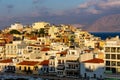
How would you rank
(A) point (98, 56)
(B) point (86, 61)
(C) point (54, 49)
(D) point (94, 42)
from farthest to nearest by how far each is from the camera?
1. (D) point (94, 42)
2. (C) point (54, 49)
3. (A) point (98, 56)
4. (B) point (86, 61)

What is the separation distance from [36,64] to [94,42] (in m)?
34.2

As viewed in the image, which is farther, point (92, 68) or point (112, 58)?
point (92, 68)

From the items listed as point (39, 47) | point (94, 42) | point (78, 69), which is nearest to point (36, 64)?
point (78, 69)

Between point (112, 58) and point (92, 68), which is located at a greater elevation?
point (112, 58)

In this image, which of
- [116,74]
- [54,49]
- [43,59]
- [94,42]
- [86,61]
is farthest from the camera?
[94,42]

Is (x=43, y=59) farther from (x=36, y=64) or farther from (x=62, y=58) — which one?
(x=62, y=58)

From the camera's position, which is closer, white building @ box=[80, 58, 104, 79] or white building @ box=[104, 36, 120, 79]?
white building @ box=[104, 36, 120, 79]

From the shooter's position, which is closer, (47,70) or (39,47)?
(47,70)

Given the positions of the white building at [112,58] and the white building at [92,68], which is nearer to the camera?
the white building at [112,58]

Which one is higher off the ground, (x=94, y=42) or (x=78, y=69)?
(x=94, y=42)

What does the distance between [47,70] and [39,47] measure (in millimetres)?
16372

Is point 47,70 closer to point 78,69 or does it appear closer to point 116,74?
point 78,69

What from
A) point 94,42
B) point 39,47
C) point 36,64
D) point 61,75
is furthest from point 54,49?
point 94,42

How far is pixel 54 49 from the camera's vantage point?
7831 centimetres
